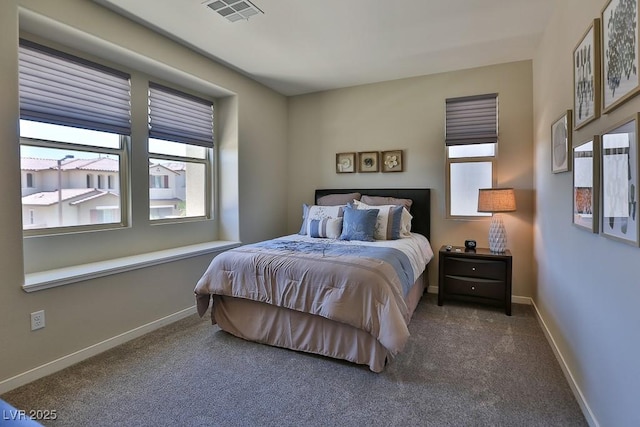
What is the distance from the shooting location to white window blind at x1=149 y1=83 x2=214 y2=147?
10.7ft

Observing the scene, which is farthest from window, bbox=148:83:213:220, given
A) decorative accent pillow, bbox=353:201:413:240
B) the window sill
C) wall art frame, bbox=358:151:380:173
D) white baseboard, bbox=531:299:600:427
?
white baseboard, bbox=531:299:600:427

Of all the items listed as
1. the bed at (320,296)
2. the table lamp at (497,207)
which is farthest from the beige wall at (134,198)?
the table lamp at (497,207)

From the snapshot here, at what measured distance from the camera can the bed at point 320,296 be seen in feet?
6.98

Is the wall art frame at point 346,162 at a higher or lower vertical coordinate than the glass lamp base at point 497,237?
higher

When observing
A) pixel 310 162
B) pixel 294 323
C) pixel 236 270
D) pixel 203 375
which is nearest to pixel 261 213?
pixel 310 162

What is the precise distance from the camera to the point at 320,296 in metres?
2.28

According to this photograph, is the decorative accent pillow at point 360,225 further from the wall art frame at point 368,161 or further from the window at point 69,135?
the window at point 69,135

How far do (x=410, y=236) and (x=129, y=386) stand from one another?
2.83 meters

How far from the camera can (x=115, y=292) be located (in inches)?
103

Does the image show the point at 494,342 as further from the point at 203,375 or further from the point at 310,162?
the point at 310,162

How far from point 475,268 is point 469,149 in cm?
140

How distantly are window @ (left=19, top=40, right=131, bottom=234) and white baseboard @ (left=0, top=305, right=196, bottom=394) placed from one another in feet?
3.14

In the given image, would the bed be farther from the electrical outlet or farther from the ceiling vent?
the ceiling vent

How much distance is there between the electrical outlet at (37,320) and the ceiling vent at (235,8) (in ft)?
8.25
